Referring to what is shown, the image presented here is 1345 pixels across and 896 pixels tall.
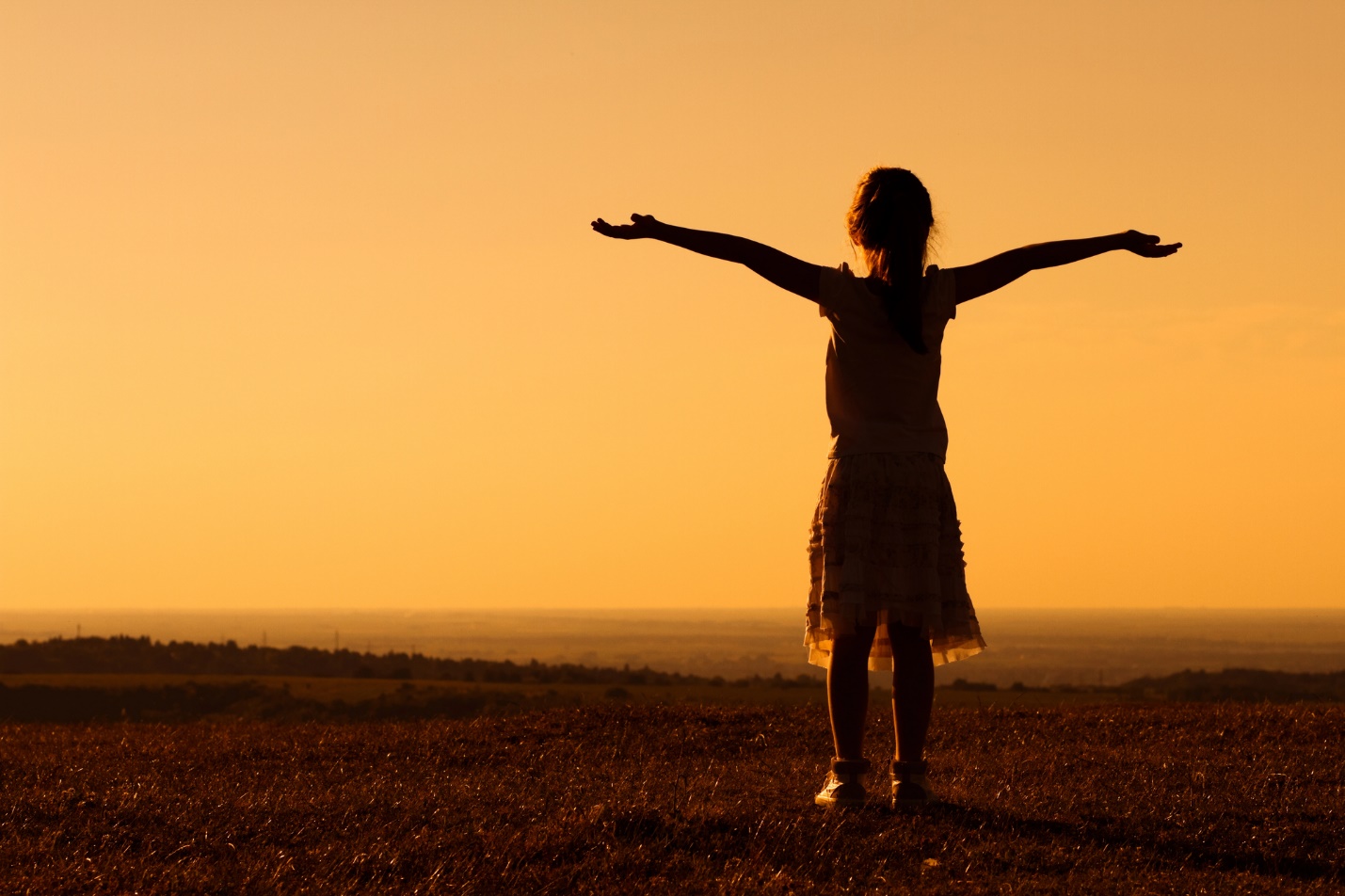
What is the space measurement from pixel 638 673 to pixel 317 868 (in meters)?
27.3

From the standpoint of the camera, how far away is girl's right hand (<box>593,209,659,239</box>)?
7730mm

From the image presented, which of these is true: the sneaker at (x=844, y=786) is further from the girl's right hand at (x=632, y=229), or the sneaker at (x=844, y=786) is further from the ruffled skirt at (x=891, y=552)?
the girl's right hand at (x=632, y=229)

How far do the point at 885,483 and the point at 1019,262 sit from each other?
144 centimetres

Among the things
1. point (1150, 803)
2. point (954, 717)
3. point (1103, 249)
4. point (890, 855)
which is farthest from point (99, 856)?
point (954, 717)

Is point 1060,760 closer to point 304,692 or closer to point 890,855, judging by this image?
point 890,855

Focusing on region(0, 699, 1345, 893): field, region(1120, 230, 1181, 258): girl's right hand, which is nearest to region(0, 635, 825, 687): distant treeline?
region(0, 699, 1345, 893): field

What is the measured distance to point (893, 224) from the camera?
8.00 meters

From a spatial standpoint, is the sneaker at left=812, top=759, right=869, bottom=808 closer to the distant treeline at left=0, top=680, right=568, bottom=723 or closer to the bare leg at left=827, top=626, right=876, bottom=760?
the bare leg at left=827, top=626, right=876, bottom=760

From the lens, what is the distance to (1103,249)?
8.41m

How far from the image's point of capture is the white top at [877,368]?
25.9ft

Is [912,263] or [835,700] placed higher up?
[912,263]

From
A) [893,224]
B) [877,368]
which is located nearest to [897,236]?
[893,224]

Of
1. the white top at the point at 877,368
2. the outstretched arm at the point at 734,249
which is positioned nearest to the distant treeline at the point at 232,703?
the white top at the point at 877,368

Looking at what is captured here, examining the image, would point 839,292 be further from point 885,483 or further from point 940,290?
point 885,483
